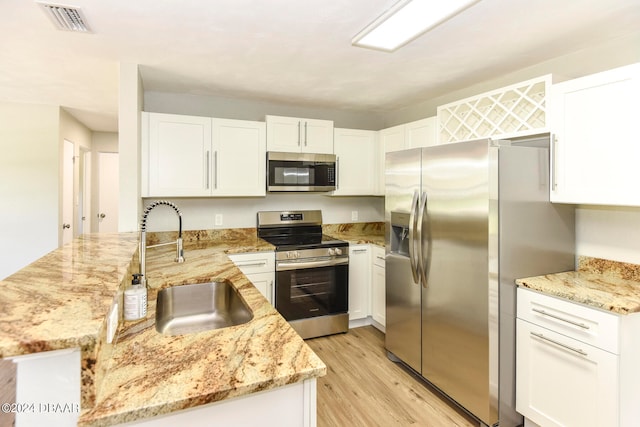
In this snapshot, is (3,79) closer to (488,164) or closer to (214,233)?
(214,233)

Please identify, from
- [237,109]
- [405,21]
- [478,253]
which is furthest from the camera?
[237,109]

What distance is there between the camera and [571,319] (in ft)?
6.00

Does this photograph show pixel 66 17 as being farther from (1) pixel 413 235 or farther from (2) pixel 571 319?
(2) pixel 571 319

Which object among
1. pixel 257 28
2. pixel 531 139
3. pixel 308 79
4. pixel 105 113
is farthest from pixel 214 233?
pixel 531 139

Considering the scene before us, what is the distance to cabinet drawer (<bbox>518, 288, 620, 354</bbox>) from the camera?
5.50 feet

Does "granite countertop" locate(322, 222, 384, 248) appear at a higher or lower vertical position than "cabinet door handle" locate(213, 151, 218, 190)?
lower

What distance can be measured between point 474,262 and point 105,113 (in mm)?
4691

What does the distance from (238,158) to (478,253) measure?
225 centimetres

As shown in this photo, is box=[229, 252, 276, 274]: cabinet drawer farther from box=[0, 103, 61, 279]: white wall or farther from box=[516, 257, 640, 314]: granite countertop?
box=[0, 103, 61, 279]: white wall

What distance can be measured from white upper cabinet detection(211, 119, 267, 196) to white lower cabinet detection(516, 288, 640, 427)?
7.86ft

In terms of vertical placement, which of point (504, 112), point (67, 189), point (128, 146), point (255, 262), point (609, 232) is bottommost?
point (255, 262)

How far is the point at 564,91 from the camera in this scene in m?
2.07

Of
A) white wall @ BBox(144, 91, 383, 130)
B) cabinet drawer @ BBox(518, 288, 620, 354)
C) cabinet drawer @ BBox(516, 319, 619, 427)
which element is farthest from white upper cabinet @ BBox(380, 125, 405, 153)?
cabinet drawer @ BBox(516, 319, 619, 427)

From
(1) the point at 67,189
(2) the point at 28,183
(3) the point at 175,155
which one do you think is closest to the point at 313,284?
(3) the point at 175,155
